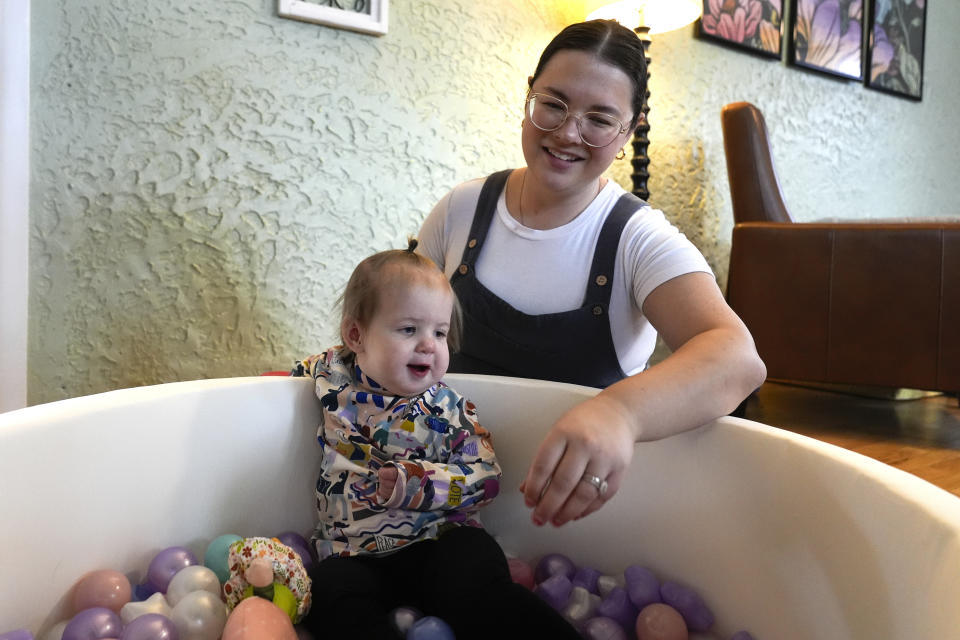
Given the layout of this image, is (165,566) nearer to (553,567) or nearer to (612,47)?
(553,567)

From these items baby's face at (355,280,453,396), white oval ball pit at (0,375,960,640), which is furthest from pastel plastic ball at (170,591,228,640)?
baby's face at (355,280,453,396)

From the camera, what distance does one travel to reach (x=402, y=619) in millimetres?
810

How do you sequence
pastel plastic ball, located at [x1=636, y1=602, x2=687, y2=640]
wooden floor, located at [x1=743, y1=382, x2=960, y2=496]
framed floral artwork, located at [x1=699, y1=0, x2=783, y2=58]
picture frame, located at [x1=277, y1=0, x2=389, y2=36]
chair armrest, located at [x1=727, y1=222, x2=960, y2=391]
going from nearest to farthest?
pastel plastic ball, located at [x1=636, y1=602, x2=687, y2=640]
picture frame, located at [x1=277, y1=0, x2=389, y2=36]
wooden floor, located at [x1=743, y1=382, x2=960, y2=496]
chair armrest, located at [x1=727, y1=222, x2=960, y2=391]
framed floral artwork, located at [x1=699, y1=0, x2=783, y2=58]

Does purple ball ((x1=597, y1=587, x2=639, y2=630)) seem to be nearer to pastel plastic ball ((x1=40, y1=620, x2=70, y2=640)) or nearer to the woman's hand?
the woman's hand

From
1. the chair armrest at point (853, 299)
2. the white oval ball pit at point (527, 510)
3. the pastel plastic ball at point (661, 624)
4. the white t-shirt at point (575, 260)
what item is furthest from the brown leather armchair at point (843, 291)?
the pastel plastic ball at point (661, 624)

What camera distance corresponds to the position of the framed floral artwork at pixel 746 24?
2.46 meters

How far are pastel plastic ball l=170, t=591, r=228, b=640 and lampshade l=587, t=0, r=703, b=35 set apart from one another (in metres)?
1.76

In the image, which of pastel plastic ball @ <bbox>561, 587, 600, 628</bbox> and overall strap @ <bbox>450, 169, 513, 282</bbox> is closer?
pastel plastic ball @ <bbox>561, 587, 600, 628</bbox>

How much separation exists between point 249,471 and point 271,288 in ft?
2.52

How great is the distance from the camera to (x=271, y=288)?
1.64 meters

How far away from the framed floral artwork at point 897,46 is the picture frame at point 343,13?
236 centimetres

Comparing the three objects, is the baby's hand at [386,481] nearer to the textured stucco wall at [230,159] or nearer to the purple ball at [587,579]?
the purple ball at [587,579]

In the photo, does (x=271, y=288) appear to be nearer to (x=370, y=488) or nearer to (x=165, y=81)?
(x=165, y=81)

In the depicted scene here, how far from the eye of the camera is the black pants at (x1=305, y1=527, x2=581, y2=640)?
0.73m
